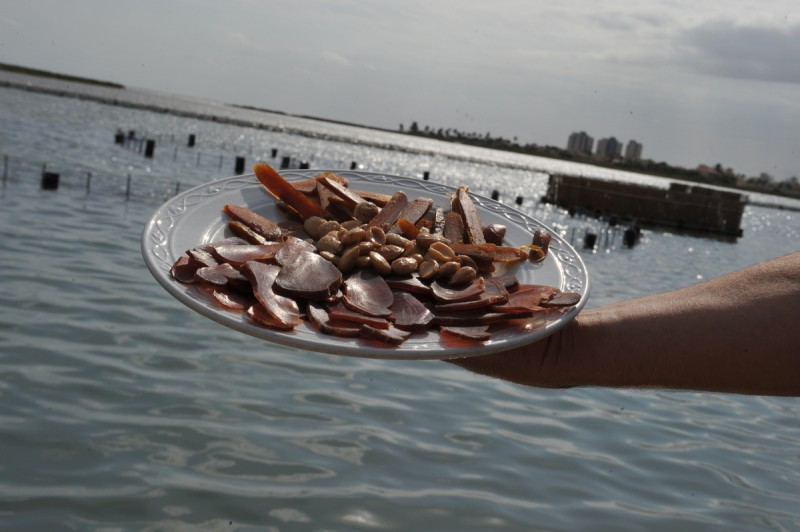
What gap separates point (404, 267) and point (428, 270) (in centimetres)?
6

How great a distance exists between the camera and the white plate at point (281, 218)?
173 centimetres

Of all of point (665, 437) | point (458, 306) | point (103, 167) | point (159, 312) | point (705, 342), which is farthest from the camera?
point (103, 167)

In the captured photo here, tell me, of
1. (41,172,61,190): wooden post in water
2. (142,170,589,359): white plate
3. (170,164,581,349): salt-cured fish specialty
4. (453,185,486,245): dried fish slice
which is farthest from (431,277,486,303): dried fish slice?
(41,172,61,190): wooden post in water

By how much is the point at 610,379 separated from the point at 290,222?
3.41 feet

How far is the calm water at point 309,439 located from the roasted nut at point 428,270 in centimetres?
337

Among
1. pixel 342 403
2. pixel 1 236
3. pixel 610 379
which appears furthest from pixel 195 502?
pixel 1 236

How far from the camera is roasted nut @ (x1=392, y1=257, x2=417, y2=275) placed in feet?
6.86

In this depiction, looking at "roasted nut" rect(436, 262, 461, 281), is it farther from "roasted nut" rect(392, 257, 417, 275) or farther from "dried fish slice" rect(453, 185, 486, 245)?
"dried fish slice" rect(453, 185, 486, 245)

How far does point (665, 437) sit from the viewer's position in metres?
7.48

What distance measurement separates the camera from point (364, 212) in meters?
2.38

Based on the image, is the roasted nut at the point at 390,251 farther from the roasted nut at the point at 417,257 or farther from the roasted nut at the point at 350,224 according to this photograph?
the roasted nut at the point at 350,224

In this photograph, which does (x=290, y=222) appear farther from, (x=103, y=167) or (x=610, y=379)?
(x=103, y=167)

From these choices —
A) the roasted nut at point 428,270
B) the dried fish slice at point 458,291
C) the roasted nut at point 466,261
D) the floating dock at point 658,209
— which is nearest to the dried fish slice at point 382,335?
the dried fish slice at point 458,291

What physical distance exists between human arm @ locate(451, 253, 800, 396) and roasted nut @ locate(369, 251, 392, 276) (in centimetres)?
39
